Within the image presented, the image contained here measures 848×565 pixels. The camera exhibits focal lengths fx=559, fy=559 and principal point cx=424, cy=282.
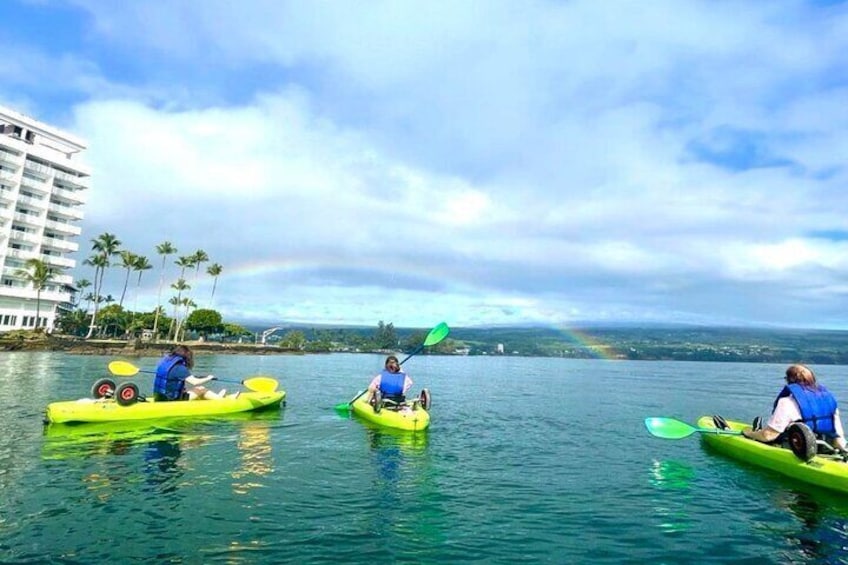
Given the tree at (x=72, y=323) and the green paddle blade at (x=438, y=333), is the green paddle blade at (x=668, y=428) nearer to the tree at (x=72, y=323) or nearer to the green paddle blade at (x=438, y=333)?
the green paddle blade at (x=438, y=333)

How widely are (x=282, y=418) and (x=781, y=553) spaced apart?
631 inches

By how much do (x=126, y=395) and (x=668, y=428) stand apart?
16.0m

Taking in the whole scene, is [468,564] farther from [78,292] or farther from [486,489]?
[78,292]

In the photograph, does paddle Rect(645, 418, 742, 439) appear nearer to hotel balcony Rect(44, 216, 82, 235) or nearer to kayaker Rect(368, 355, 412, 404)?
kayaker Rect(368, 355, 412, 404)

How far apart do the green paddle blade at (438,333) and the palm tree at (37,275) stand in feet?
267

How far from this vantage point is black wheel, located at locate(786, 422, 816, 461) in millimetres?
12078

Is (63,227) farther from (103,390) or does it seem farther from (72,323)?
(103,390)

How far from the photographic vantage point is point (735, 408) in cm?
3055

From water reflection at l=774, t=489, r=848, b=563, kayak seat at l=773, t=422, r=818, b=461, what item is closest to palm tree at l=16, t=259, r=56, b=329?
kayak seat at l=773, t=422, r=818, b=461

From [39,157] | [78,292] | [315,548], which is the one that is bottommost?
[315,548]

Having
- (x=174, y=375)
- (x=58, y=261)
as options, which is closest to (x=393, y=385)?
(x=174, y=375)

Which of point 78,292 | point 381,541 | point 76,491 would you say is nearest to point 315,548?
point 381,541

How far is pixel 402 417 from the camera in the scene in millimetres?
17766

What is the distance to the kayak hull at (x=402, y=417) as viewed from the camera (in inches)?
693
